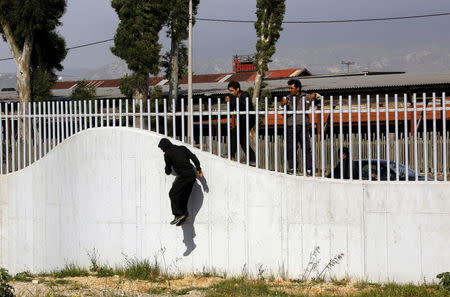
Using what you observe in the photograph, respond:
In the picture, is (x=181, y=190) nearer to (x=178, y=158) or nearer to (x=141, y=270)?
(x=178, y=158)

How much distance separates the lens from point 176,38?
39.9 meters

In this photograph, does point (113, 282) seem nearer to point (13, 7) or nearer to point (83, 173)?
point (83, 173)

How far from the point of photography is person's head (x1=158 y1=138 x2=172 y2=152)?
1292 cm

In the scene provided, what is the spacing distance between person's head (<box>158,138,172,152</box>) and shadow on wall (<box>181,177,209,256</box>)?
721 mm

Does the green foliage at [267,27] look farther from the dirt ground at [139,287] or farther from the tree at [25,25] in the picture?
the dirt ground at [139,287]

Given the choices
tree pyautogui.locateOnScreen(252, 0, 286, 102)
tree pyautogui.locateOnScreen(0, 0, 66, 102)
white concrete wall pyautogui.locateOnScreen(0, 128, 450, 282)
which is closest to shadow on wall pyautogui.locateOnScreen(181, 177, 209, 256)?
white concrete wall pyautogui.locateOnScreen(0, 128, 450, 282)

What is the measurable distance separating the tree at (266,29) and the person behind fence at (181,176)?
2334cm

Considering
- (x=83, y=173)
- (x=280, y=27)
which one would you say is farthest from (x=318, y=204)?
(x=280, y=27)

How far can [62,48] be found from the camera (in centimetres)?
4284

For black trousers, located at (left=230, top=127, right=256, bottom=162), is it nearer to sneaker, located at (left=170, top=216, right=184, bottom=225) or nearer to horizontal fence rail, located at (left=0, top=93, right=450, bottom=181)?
horizontal fence rail, located at (left=0, top=93, right=450, bottom=181)

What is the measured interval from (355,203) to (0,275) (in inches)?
200

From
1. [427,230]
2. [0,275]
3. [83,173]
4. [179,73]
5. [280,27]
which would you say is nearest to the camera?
[0,275]

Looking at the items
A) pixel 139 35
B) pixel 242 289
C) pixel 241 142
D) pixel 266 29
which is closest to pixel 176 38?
pixel 139 35

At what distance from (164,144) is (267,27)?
24.1 meters
